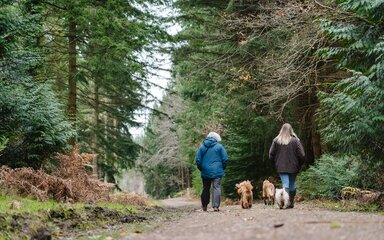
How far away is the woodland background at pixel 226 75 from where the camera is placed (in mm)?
10805

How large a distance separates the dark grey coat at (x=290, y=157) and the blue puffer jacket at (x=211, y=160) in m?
1.42

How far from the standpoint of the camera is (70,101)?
1670cm

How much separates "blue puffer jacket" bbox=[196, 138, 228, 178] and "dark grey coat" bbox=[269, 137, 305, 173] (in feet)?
4.65

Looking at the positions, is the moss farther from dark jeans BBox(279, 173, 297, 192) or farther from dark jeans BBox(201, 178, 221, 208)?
dark jeans BBox(279, 173, 297, 192)

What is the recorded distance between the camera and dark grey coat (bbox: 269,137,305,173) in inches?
443

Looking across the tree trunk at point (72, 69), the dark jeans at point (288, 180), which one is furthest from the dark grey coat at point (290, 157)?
the tree trunk at point (72, 69)

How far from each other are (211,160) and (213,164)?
0.39 ft

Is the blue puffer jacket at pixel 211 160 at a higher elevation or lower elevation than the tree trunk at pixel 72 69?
lower

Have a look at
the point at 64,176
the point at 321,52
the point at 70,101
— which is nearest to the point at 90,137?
the point at 70,101

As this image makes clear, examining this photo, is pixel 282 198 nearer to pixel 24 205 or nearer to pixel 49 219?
pixel 49 219

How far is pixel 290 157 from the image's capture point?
11.3 meters

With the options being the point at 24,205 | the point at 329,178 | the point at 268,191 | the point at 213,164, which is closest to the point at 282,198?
the point at 213,164

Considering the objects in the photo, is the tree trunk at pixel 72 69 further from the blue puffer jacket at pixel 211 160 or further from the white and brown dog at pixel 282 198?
the white and brown dog at pixel 282 198

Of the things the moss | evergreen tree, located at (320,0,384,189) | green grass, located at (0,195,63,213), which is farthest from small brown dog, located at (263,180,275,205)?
green grass, located at (0,195,63,213)
